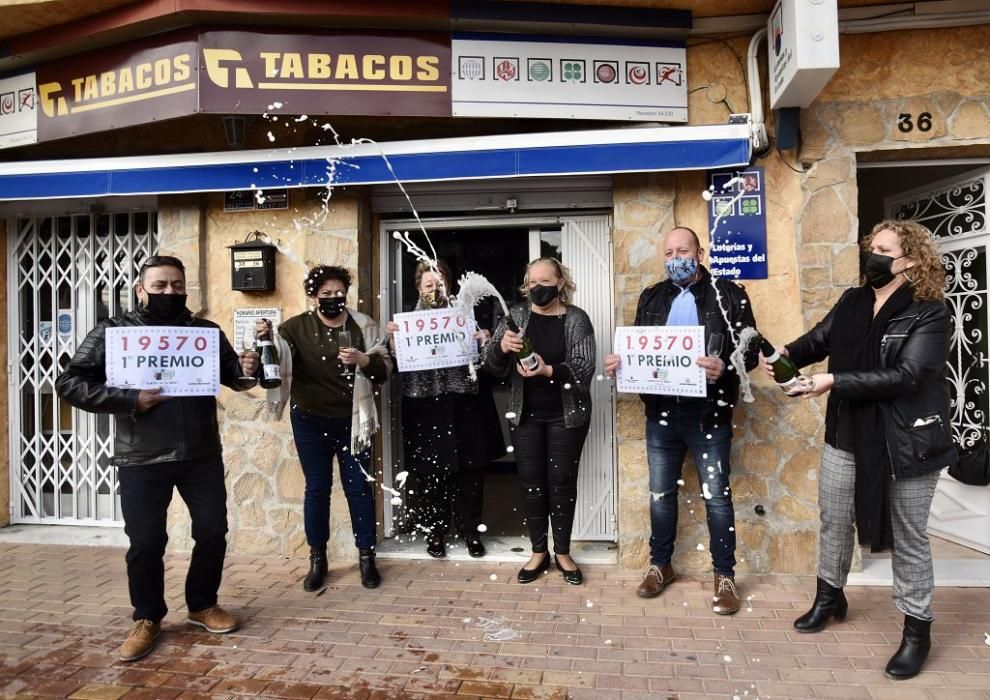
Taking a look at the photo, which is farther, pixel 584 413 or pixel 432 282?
pixel 432 282

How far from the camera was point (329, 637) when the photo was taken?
365cm

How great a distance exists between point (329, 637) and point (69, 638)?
1459 mm

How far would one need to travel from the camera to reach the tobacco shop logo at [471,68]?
4695 mm

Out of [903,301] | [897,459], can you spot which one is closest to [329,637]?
Result: [897,459]

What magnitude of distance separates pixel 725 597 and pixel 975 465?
2473mm

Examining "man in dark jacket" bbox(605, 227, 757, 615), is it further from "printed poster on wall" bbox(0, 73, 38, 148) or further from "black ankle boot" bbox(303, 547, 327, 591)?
"printed poster on wall" bbox(0, 73, 38, 148)

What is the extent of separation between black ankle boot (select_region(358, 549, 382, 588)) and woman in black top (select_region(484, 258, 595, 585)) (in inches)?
38.1

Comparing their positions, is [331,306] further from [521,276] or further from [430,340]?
[521,276]

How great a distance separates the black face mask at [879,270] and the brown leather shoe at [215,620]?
3.90 meters

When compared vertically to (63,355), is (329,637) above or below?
below

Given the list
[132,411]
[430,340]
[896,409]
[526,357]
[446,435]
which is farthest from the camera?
[446,435]

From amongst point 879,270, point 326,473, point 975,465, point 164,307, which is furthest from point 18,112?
point 975,465

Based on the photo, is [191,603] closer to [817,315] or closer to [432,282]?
[432,282]

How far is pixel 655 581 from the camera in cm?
421
